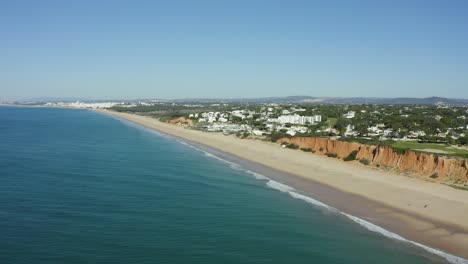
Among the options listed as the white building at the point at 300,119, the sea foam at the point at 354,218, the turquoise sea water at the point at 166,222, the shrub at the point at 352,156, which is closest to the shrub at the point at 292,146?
the shrub at the point at 352,156

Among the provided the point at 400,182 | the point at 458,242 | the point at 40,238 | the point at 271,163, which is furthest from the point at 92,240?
the point at 271,163

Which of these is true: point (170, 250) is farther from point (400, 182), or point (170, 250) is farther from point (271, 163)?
point (271, 163)

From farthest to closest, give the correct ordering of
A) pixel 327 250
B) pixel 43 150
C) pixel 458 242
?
pixel 43 150 → pixel 458 242 → pixel 327 250

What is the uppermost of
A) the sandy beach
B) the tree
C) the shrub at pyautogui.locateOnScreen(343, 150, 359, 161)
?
the tree

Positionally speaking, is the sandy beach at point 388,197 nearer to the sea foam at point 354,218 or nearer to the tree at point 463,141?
the sea foam at point 354,218

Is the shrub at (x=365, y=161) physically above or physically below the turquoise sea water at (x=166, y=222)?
below

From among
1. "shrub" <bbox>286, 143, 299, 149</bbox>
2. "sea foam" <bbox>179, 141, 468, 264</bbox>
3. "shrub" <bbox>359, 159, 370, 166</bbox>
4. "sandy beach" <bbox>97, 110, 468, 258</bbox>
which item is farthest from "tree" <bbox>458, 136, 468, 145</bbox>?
"sea foam" <bbox>179, 141, 468, 264</bbox>

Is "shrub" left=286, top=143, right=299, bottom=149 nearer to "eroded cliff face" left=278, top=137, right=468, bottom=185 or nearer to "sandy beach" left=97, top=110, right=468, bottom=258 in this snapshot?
"eroded cliff face" left=278, top=137, right=468, bottom=185
